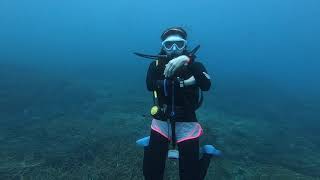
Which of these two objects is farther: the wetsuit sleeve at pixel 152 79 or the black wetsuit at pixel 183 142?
the wetsuit sleeve at pixel 152 79

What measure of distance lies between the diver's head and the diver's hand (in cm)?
32

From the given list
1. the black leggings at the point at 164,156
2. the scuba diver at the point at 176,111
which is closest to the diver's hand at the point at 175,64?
the scuba diver at the point at 176,111

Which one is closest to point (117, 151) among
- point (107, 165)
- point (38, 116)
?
point (107, 165)

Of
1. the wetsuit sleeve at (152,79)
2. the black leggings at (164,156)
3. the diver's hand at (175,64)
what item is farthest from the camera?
the wetsuit sleeve at (152,79)

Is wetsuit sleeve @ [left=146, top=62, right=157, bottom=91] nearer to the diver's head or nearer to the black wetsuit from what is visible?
the black wetsuit

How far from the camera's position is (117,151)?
27.1 ft

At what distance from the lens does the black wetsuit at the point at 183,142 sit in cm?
446

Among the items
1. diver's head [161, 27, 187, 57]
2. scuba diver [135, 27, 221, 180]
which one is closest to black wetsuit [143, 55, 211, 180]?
scuba diver [135, 27, 221, 180]

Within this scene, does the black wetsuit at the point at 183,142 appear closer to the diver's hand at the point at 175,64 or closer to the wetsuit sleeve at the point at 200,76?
the wetsuit sleeve at the point at 200,76

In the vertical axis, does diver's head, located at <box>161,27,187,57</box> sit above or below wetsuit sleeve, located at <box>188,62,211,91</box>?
above

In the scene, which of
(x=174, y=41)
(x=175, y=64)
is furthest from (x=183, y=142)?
(x=174, y=41)

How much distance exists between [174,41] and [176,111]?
35.0 inches

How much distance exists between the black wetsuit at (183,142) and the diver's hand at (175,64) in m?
0.23

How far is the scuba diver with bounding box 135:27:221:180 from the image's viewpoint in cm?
446
